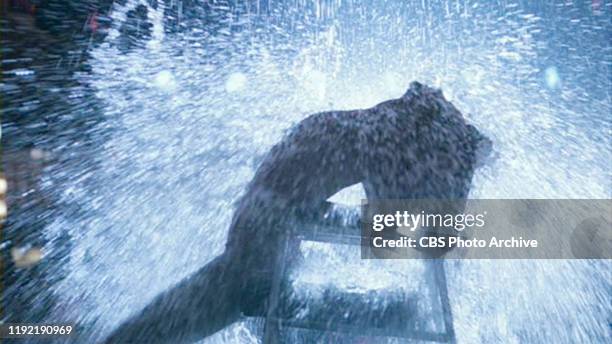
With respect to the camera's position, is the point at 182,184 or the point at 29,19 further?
the point at 182,184

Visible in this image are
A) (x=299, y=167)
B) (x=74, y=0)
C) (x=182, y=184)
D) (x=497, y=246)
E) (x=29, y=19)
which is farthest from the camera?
(x=182, y=184)

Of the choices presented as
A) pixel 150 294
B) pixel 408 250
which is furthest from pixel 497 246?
pixel 150 294

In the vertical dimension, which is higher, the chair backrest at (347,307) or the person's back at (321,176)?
the person's back at (321,176)

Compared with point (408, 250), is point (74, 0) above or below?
above

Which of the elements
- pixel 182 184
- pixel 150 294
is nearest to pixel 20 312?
pixel 150 294

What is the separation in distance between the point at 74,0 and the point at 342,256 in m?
1.13

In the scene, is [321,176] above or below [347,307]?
above

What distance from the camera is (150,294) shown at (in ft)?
3.77

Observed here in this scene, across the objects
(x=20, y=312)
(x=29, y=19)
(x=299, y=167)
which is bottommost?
(x=20, y=312)

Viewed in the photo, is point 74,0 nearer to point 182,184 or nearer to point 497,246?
point 182,184

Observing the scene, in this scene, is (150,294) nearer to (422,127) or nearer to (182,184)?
(182,184)

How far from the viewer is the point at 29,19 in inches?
37.9

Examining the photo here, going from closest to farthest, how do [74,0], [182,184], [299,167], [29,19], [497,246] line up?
[497,246] < [299,167] < [29,19] < [74,0] < [182,184]

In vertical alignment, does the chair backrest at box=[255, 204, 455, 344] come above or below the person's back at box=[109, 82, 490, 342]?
below
